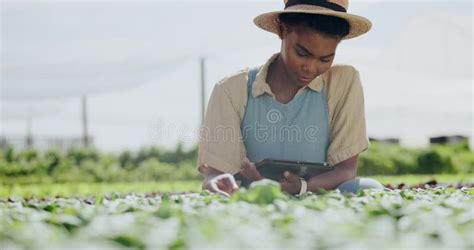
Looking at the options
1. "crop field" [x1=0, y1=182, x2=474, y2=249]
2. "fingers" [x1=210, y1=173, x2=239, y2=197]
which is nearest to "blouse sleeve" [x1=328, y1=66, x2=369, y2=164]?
"fingers" [x1=210, y1=173, x2=239, y2=197]

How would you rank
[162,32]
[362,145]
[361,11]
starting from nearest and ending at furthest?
[362,145], [361,11], [162,32]

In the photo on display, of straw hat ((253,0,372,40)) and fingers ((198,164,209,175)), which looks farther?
fingers ((198,164,209,175))

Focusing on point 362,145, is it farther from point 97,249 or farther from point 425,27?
point 425,27

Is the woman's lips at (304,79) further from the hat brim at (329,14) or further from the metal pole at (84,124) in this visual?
the metal pole at (84,124)

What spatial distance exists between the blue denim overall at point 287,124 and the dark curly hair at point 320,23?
38cm

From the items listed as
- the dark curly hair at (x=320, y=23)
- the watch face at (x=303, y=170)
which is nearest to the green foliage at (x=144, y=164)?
the dark curly hair at (x=320, y=23)

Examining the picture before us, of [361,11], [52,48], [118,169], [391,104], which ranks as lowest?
[118,169]

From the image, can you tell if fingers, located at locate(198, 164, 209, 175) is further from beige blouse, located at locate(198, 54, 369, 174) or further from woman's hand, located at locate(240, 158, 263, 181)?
woman's hand, located at locate(240, 158, 263, 181)

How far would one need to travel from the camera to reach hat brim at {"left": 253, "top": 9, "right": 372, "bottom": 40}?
12.4 feet

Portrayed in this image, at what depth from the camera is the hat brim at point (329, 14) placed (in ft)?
12.4

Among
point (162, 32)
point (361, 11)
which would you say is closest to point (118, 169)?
point (162, 32)

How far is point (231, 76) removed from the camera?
13.6 ft

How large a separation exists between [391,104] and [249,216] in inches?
551

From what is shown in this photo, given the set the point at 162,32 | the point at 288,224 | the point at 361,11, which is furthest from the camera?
the point at 162,32
